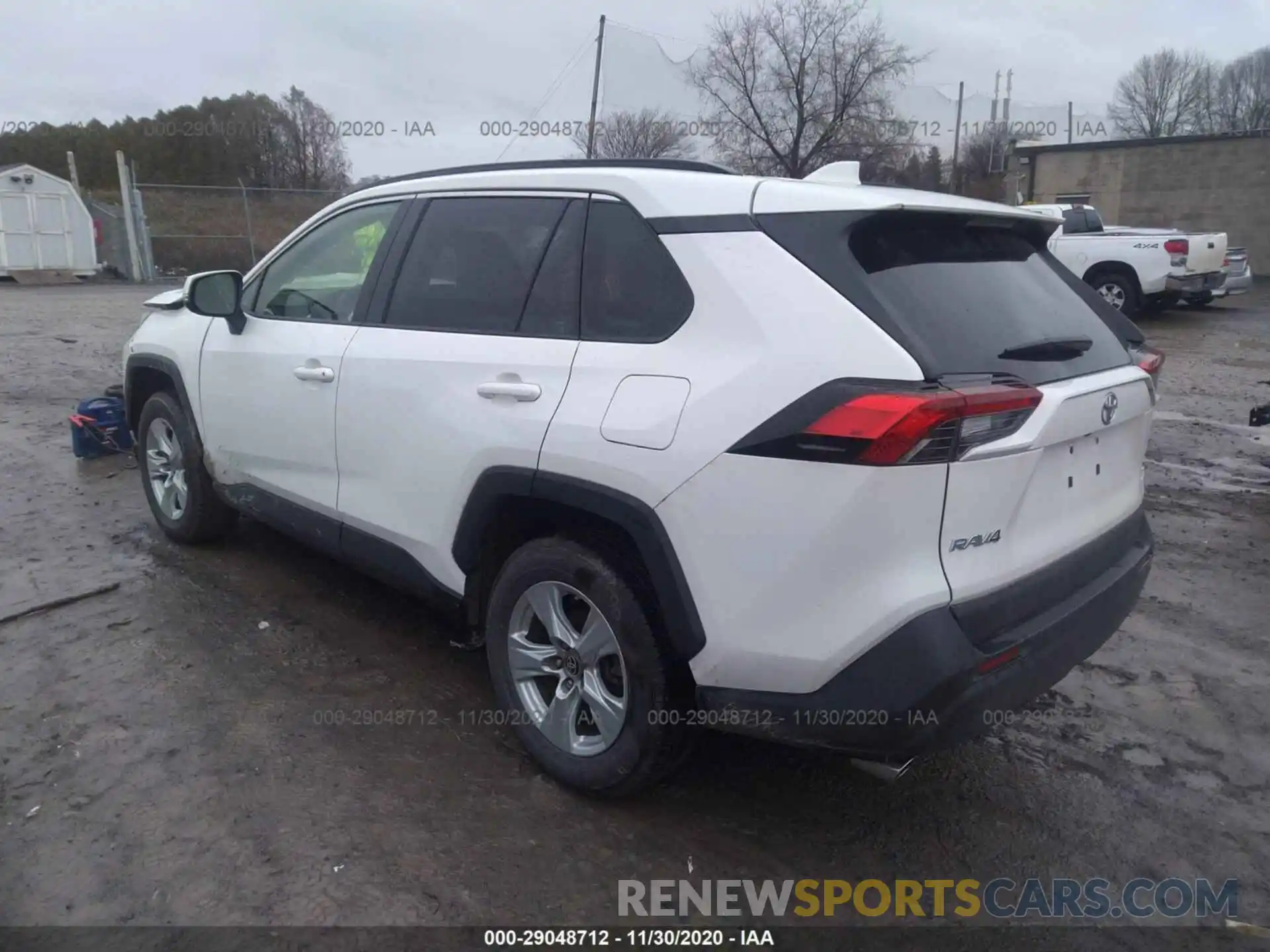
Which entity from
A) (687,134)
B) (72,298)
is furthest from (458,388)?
(687,134)

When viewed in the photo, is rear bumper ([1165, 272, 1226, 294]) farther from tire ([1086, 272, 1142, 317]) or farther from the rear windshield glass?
the rear windshield glass

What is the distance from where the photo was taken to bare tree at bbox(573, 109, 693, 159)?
2942cm

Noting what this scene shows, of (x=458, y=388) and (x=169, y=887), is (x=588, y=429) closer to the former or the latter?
(x=458, y=388)

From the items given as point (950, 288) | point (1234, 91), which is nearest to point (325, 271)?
point (950, 288)

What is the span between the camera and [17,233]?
22594 millimetres

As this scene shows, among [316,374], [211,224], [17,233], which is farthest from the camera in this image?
[211,224]

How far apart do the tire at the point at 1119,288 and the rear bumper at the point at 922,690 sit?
46.3 feet

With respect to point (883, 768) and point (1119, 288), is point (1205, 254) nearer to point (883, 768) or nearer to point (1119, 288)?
point (1119, 288)

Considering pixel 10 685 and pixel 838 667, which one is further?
pixel 10 685

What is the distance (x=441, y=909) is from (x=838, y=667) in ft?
4.02

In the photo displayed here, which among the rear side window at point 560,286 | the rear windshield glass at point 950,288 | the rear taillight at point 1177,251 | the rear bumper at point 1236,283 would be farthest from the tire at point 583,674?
the rear bumper at point 1236,283

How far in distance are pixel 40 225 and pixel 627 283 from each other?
2497 centimetres

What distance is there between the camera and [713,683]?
2.54 meters

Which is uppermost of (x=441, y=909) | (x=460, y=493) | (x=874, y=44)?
(x=874, y=44)
